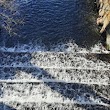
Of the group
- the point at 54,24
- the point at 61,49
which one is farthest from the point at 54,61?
the point at 54,24

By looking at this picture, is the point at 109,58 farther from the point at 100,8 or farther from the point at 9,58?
the point at 9,58

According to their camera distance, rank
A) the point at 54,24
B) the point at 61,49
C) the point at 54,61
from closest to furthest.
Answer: the point at 54,61 → the point at 61,49 → the point at 54,24

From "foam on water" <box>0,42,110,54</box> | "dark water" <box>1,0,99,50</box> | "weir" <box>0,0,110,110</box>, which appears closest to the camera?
"weir" <box>0,0,110,110</box>

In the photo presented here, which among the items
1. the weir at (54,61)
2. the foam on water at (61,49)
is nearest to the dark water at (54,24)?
the weir at (54,61)

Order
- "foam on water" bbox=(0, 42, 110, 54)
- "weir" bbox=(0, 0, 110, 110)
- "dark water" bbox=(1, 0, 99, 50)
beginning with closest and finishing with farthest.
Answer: "weir" bbox=(0, 0, 110, 110) < "foam on water" bbox=(0, 42, 110, 54) < "dark water" bbox=(1, 0, 99, 50)

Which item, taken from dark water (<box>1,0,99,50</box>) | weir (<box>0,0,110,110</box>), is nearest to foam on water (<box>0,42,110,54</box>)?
weir (<box>0,0,110,110</box>)

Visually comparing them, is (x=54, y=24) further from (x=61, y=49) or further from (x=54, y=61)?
(x=54, y=61)

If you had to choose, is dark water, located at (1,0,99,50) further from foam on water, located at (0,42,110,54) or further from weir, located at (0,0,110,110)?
foam on water, located at (0,42,110,54)

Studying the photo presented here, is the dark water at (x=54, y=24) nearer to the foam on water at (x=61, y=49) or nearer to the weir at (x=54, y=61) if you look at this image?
the weir at (x=54, y=61)

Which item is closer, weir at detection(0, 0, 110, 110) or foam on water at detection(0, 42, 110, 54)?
weir at detection(0, 0, 110, 110)
